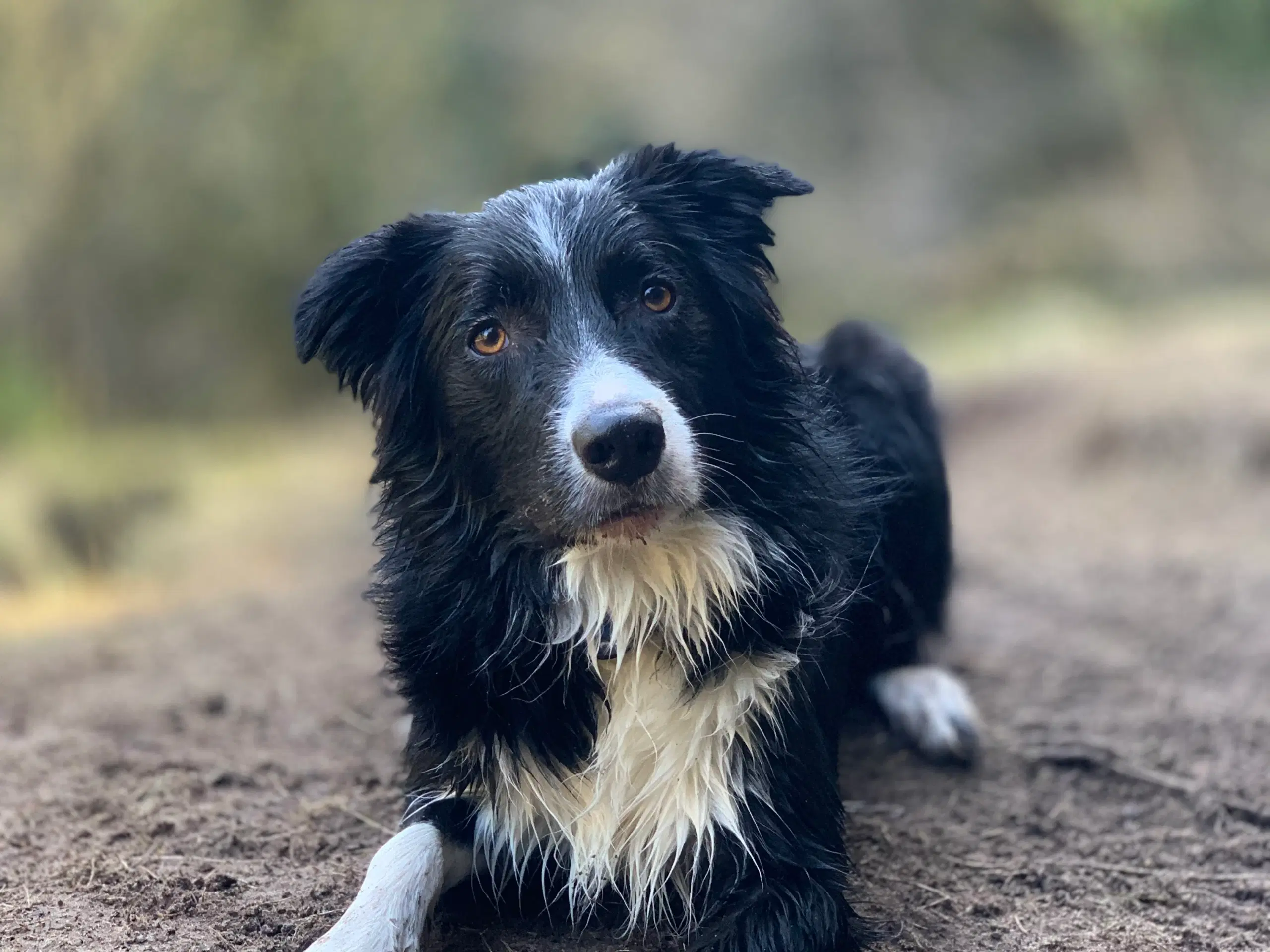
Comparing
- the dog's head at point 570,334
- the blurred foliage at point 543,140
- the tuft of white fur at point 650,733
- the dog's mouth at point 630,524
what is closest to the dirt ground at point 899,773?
the tuft of white fur at point 650,733

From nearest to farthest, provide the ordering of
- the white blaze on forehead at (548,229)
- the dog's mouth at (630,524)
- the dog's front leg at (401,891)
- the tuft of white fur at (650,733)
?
the dog's front leg at (401,891) < the dog's mouth at (630,524) < the tuft of white fur at (650,733) < the white blaze on forehead at (548,229)

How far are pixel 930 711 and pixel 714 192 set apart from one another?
2.05 metres

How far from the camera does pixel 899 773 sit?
3969 mm

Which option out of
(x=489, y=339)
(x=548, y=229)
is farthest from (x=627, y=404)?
(x=548, y=229)

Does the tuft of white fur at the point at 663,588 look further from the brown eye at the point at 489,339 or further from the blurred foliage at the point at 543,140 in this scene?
the blurred foliage at the point at 543,140

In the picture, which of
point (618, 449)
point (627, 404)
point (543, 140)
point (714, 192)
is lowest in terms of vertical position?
point (618, 449)

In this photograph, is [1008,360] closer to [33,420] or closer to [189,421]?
[189,421]

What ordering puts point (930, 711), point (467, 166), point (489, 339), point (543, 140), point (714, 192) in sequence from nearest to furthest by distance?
1. point (489, 339)
2. point (714, 192)
3. point (930, 711)
4. point (467, 166)
5. point (543, 140)

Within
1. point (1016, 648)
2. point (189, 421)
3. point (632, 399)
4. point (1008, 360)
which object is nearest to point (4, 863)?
point (632, 399)

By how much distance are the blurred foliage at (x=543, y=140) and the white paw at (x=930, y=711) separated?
2.60 metres

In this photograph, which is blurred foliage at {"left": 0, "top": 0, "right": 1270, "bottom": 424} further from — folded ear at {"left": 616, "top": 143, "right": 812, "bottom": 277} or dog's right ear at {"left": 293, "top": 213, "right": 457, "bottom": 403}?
dog's right ear at {"left": 293, "top": 213, "right": 457, "bottom": 403}

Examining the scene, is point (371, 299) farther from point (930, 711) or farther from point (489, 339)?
point (930, 711)

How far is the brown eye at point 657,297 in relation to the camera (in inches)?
119

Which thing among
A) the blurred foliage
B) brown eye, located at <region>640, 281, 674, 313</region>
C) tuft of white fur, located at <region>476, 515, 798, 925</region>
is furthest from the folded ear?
the blurred foliage
